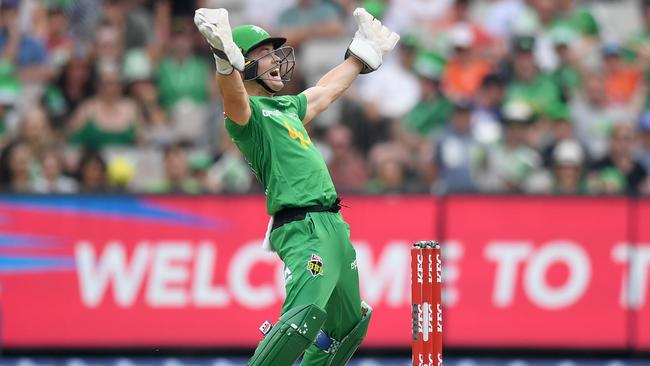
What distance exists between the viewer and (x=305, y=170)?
22.2ft

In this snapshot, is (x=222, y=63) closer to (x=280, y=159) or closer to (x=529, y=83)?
(x=280, y=159)

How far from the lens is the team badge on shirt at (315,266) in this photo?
21.6ft

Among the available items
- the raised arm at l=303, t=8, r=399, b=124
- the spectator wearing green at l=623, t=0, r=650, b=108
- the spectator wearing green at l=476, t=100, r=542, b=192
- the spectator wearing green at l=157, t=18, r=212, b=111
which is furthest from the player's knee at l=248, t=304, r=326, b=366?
the spectator wearing green at l=623, t=0, r=650, b=108

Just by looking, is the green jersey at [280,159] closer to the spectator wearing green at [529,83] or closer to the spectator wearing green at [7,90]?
the spectator wearing green at [7,90]

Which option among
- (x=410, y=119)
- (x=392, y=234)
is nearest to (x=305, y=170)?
(x=392, y=234)

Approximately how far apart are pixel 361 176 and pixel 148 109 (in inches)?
93.3

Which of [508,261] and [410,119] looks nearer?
[508,261]

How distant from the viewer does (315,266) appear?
658 cm

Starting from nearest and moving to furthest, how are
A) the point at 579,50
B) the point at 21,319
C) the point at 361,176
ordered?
the point at 21,319 → the point at 361,176 → the point at 579,50

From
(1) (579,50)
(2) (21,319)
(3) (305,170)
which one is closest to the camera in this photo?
(3) (305,170)

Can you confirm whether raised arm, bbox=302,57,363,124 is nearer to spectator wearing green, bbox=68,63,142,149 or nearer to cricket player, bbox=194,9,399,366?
cricket player, bbox=194,9,399,366

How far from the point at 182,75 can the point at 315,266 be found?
6.99 metres

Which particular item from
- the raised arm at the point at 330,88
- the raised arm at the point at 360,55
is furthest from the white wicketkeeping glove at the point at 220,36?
the raised arm at the point at 360,55

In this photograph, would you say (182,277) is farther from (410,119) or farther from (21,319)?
(410,119)
